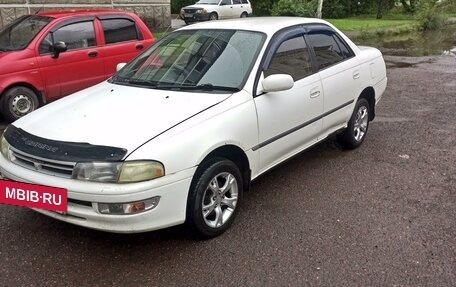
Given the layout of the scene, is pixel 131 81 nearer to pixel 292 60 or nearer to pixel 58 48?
pixel 292 60

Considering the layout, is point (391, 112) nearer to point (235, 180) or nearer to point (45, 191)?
point (235, 180)

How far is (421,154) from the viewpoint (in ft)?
17.6

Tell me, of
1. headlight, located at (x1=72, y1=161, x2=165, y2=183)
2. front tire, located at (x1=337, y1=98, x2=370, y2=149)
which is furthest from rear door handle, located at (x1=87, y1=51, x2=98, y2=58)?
headlight, located at (x1=72, y1=161, x2=165, y2=183)

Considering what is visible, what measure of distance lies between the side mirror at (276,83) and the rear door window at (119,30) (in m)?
4.52

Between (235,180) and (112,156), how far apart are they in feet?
3.57

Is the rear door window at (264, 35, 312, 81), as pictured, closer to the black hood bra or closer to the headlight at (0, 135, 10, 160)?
the black hood bra

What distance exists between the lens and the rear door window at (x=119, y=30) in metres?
7.48

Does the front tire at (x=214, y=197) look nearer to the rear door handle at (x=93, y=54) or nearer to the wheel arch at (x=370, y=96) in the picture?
the wheel arch at (x=370, y=96)

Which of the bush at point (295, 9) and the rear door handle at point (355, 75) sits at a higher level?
the bush at point (295, 9)

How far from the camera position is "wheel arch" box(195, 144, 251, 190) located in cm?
342

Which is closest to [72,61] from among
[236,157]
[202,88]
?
[202,88]

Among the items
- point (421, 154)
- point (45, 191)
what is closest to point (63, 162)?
point (45, 191)

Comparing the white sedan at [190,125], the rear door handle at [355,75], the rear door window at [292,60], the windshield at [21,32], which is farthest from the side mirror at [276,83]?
the windshield at [21,32]

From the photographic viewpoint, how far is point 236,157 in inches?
146
